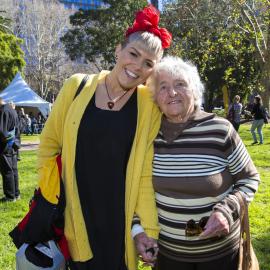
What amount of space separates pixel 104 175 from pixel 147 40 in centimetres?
82

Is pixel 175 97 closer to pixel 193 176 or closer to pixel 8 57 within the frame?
pixel 193 176

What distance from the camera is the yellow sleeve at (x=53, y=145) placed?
2273 mm

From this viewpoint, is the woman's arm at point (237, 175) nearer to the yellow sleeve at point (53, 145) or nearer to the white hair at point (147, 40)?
the white hair at point (147, 40)

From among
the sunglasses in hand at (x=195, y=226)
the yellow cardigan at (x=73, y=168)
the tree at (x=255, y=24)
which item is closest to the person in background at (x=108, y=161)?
the yellow cardigan at (x=73, y=168)

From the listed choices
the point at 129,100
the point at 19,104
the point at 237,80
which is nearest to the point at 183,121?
the point at 129,100

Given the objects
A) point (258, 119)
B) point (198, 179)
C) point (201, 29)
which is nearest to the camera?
point (198, 179)

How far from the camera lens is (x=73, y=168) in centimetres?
229

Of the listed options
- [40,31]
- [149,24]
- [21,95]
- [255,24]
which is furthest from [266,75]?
[40,31]

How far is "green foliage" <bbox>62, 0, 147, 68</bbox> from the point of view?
99.7 ft

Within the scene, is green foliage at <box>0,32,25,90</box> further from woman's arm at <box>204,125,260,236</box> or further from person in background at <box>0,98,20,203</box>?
woman's arm at <box>204,125,260,236</box>

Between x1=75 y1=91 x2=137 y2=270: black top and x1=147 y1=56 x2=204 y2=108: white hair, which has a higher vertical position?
x1=147 y1=56 x2=204 y2=108: white hair

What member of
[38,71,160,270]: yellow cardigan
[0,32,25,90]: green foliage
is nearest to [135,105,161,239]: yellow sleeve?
[38,71,160,270]: yellow cardigan

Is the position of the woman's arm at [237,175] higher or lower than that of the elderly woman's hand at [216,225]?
higher

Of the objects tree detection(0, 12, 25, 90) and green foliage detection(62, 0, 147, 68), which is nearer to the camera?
tree detection(0, 12, 25, 90)
